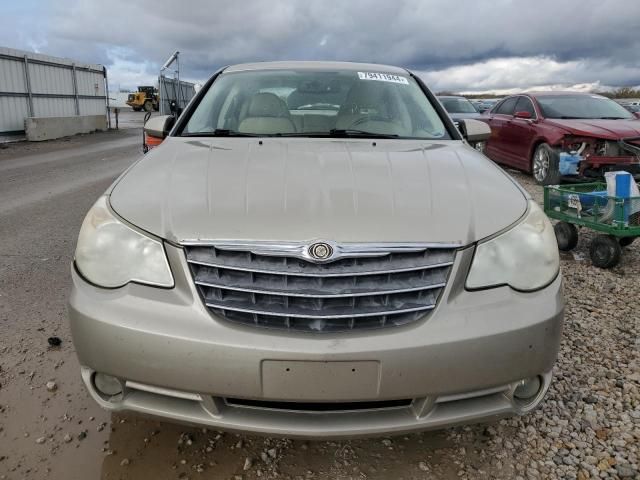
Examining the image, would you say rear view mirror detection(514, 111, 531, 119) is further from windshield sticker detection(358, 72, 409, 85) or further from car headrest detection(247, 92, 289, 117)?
car headrest detection(247, 92, 289, 117)

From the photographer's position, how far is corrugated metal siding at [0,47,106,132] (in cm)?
1623

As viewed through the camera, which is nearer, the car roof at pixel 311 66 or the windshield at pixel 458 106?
the car roof at pixel 311 66

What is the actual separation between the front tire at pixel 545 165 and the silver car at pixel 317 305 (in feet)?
22.1

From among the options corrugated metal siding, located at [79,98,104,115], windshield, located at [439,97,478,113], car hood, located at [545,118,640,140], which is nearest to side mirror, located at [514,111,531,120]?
car hood, located at [545,118,640,140]

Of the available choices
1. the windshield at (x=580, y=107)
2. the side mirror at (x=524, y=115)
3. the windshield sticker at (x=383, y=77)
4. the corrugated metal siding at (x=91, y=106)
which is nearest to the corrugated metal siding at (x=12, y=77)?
the corrugated metal siding at (x=91, y=106)

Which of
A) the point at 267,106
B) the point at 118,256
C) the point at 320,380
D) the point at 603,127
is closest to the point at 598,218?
the point at 267,106

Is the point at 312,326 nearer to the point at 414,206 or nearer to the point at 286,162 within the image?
the point at 414,206

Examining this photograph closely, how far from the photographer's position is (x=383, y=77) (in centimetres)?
346

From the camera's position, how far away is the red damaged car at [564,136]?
25.2 feet

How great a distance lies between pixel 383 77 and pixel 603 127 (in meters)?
5.94

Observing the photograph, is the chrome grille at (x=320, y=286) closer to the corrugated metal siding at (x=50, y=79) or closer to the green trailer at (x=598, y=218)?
the green trailer at (x=598, y=218)

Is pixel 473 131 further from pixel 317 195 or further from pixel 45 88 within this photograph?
pixel 45 88

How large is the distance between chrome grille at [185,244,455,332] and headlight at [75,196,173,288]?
0.42 feet

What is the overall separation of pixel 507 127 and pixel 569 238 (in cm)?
540
